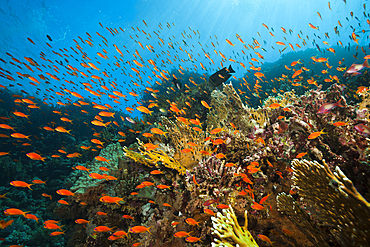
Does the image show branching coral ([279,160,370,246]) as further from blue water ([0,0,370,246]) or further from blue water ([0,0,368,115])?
blue water ([0,0,368,115])

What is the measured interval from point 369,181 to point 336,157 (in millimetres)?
543

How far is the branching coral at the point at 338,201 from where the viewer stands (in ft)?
3.21

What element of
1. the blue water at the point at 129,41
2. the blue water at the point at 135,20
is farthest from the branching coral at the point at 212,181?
the blue water at the point at 135,20

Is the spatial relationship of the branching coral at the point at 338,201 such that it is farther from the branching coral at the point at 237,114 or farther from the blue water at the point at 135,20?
the blue water at the point at 135,20

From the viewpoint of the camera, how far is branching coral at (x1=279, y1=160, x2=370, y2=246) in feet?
3.21

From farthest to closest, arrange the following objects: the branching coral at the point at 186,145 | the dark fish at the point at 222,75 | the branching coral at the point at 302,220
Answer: the dark fish at the point at 222,75 < the branching coral at the point at 186,145 < the branching coral at the point at 302,220

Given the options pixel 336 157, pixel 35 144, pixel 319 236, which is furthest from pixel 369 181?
pixel 35 144

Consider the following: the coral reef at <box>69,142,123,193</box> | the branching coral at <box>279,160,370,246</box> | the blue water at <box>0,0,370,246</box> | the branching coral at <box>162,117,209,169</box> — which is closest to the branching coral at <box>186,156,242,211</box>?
the branching coral at <box>162,117,209,169</box>

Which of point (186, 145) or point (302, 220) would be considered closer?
point (302, 220)

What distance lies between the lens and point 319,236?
1.48 meters

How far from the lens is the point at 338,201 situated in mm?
1186

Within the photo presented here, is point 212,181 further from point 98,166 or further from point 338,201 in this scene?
point 98,166

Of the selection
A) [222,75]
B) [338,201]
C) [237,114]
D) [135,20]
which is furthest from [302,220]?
[135,20]

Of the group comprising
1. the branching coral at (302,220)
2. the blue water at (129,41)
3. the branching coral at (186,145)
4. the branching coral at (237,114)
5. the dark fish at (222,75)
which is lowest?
the branching coral at (302,220)
